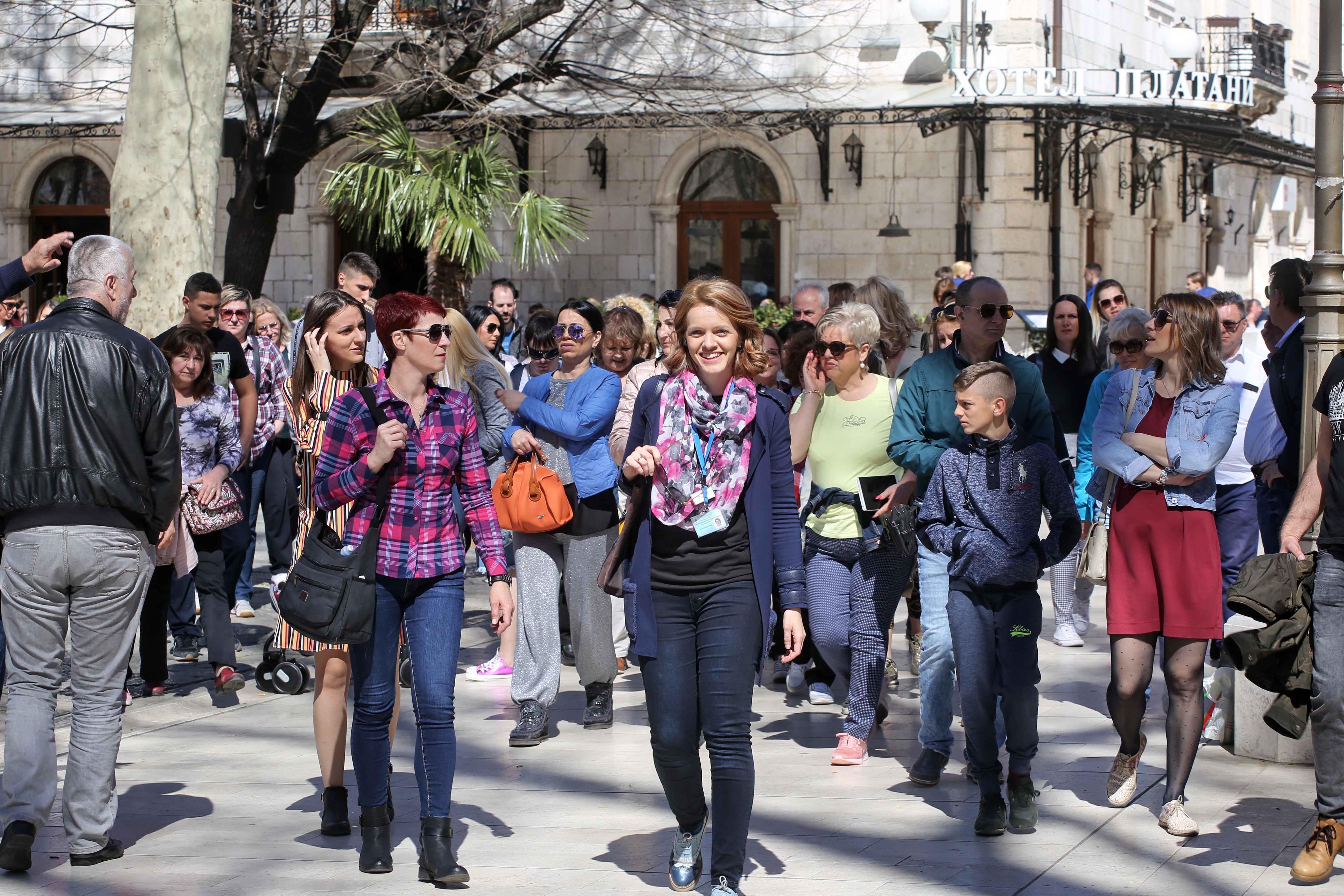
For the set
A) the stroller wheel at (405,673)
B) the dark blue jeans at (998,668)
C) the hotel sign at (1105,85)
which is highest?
the hotel sign at (1105,85)

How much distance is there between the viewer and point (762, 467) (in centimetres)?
475

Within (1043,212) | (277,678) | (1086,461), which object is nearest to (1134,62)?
(1043,212)

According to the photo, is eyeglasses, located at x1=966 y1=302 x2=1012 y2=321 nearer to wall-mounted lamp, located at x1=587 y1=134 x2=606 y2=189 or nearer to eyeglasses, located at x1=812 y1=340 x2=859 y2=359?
eyeglasses, located at x1=812 y1=340 x2=859 y2=359

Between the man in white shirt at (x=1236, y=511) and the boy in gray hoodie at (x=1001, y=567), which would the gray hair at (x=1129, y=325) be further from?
the boy in gray hoodie at (x=1001, y=567)

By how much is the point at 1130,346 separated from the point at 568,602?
3.00 m

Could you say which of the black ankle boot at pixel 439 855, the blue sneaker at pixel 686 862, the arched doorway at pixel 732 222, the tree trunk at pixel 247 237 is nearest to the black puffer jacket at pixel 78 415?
the black ankle boot at pixel 439 855

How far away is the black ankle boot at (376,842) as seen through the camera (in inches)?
195

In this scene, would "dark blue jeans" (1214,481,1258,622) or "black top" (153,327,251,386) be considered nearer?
"dark blue jeans" (1214,481,1258,622)

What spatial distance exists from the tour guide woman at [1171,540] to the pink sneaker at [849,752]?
1.01 m

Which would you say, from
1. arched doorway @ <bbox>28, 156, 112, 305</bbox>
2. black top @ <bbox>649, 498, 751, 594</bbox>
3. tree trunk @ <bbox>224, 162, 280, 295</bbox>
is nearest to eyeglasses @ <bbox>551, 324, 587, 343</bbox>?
black top @ <bbox>649, 498, 751, 594</bbox>

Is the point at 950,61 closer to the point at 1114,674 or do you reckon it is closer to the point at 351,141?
the point at 351,141

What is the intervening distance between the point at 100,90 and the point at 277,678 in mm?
10811

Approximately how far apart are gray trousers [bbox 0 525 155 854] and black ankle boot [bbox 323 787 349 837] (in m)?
0.65

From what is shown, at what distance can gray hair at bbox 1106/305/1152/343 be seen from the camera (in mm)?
8016
